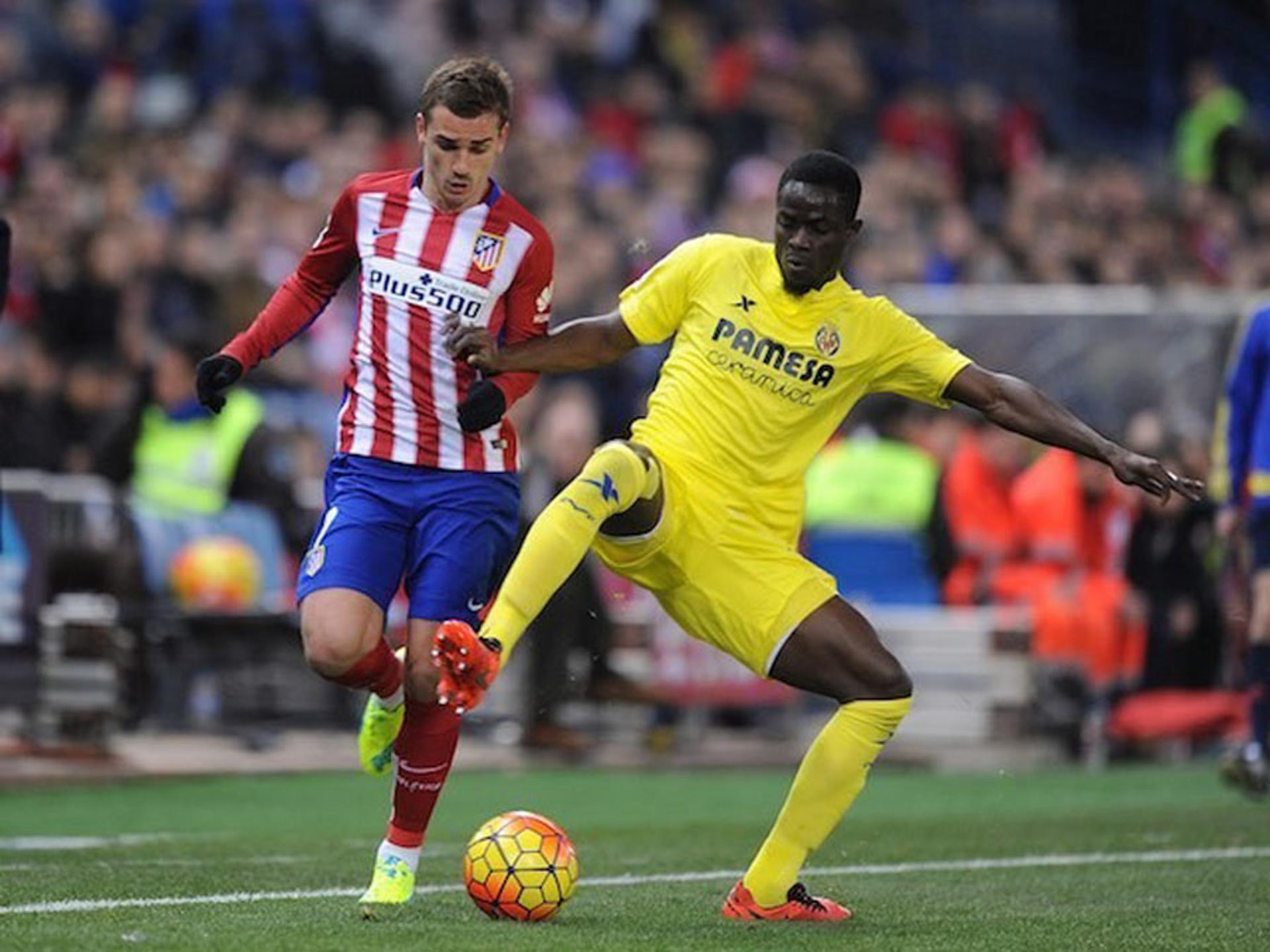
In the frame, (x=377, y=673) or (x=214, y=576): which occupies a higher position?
(x=214, y=576)

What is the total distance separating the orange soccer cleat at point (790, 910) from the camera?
29.2 ft

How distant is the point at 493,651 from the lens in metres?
8.12

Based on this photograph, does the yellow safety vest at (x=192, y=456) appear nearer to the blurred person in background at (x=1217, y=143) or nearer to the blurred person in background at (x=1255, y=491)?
the blurred person in background at (x=1255, y=491)

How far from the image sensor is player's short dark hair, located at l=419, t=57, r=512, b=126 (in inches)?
348

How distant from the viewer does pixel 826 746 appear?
9.02 meters

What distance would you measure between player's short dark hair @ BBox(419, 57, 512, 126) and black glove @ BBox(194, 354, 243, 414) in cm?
96

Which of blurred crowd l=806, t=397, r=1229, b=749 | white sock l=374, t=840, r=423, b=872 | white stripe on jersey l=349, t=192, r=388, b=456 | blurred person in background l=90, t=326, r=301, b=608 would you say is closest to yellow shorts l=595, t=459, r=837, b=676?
white stripe on jersey l=349, t=192, r=388, b=456

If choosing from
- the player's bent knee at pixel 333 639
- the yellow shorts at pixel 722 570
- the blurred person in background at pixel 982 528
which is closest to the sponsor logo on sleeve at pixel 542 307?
the yellow shorts at pixel 722 570

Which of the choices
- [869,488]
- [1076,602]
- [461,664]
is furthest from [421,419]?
[1076,602]

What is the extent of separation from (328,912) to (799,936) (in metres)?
1.37

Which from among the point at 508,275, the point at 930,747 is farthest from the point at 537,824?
the point at 930,747

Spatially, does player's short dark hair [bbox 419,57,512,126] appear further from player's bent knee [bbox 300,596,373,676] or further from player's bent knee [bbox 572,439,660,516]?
player's bent knee [bbox 300,596,373,676]

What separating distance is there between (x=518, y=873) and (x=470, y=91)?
7.63ft

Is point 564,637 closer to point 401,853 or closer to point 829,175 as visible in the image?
point 401,853
